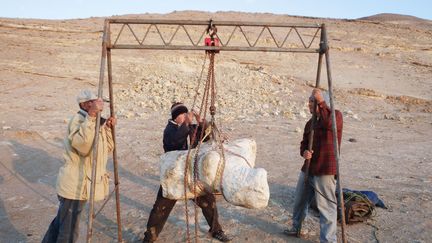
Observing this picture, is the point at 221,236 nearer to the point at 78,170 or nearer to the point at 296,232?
the point at 296,232

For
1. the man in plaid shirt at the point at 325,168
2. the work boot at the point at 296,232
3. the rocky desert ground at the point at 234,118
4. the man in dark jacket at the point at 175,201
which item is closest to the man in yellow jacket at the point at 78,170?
the man in dark jacket at the point at 175,201

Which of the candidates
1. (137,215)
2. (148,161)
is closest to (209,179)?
(137,215)

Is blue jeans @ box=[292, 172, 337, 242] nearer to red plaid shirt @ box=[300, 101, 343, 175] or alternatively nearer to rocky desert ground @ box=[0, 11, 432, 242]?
red plaid shirt @ box=[300, 101, 343, 175]

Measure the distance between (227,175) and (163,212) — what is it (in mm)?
1279

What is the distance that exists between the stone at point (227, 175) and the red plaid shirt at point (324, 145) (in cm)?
85

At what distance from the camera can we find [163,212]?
16.4ft

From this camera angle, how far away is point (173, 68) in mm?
20219

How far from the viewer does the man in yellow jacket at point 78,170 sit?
4.06 meters

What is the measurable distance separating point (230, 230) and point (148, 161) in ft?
12.4

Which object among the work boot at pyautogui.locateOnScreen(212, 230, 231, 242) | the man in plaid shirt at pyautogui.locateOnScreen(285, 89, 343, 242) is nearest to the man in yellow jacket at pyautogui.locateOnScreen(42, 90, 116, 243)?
the work boot at pyautogui.locateOnScreen(212, 230, 231, 242)

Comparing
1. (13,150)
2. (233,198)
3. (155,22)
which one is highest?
(155,22)

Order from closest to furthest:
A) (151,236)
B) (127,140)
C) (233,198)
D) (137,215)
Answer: (233,198)
(151,236)
(137,215)
(127,140)

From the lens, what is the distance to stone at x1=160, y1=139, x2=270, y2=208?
154 inches

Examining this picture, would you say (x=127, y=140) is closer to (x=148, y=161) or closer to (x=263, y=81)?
(x=148, y=161)
